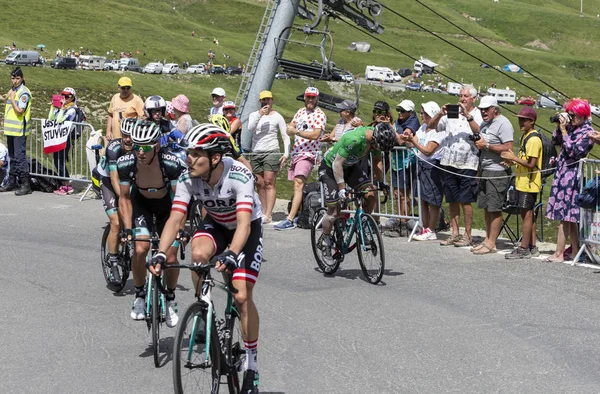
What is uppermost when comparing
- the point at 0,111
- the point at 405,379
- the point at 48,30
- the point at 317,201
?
the point at 48,30

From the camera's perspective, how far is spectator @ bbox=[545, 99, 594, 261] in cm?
1261

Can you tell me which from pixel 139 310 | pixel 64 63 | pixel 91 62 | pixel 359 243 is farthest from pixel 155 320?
pixel 91 62

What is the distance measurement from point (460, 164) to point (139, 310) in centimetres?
676

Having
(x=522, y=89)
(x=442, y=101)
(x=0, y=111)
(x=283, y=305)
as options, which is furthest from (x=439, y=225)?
(x=522, y=89)

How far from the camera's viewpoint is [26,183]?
748 inches

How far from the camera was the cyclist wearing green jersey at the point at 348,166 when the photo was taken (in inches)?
476

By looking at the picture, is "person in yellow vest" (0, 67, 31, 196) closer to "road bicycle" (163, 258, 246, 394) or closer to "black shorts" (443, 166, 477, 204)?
"black shorts" (443, 166, 477, 204)

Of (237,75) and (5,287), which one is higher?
(237,75)

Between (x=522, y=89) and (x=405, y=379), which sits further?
(x=522, y=89)

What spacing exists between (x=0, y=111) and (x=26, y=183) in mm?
13552

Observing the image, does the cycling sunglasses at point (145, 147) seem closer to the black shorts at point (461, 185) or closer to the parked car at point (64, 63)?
the black shorts at point (461, 185)

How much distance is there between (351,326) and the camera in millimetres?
9750

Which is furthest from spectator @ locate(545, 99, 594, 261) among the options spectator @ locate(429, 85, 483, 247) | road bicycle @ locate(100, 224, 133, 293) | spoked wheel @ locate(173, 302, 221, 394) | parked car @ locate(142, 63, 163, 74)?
parked car @ locate(142, 63, 163, 74)

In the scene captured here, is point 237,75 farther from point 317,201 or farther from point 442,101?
point 317,201
